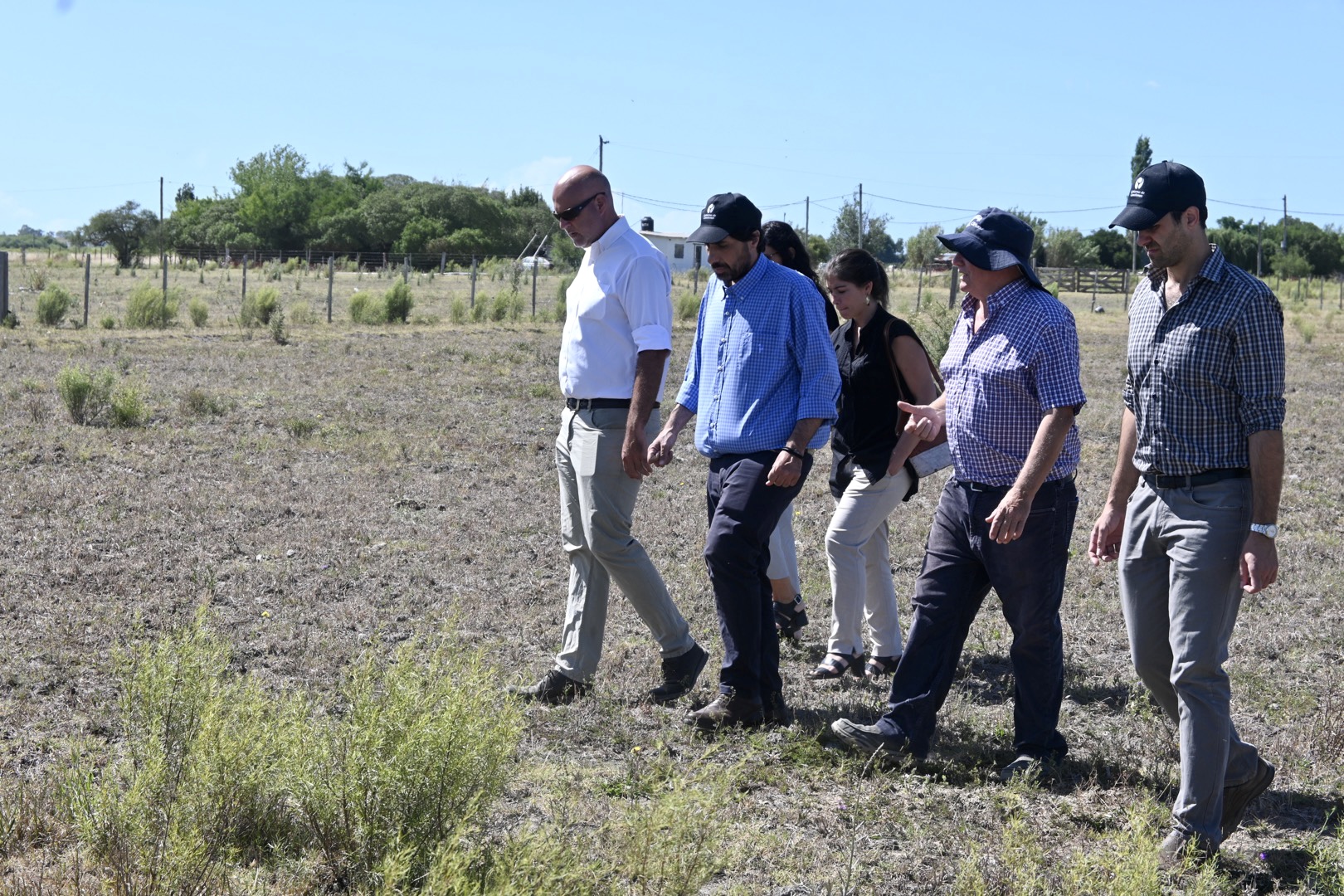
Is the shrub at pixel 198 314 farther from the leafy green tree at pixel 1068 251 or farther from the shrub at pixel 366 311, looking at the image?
the leafy green tree at pixel 1068 251

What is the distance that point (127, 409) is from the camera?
36.6 ft

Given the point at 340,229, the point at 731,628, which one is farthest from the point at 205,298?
the point at 340,229

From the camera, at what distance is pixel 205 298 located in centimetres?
3161

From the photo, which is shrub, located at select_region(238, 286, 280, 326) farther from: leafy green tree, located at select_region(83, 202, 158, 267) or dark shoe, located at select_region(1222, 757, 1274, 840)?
leafy green tree, located at select_region(83, 202, 158, 267)

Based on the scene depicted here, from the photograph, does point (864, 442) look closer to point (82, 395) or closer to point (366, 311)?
point (82, 395)

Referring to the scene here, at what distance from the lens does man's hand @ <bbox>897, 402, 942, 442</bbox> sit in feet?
13.8

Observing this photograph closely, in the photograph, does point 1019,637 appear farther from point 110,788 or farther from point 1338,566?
point 1338,566

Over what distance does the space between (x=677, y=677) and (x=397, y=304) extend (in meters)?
22.6

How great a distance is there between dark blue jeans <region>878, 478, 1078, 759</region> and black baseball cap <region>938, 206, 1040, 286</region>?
2.33 feet

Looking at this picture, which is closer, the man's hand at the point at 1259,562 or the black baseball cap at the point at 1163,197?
the man's hand at the point at 1259,562

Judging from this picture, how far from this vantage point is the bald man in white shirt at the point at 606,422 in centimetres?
444

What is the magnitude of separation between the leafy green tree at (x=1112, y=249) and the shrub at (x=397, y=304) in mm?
64625

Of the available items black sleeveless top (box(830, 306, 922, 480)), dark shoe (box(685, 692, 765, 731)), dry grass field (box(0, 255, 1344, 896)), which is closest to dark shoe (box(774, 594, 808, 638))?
dry grass field (box(0, 255, 1344, 896))

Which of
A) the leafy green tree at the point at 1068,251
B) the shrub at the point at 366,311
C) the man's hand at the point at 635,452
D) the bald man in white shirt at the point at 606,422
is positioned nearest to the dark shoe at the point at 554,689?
the bald man in white shirt at the point at 606,422
